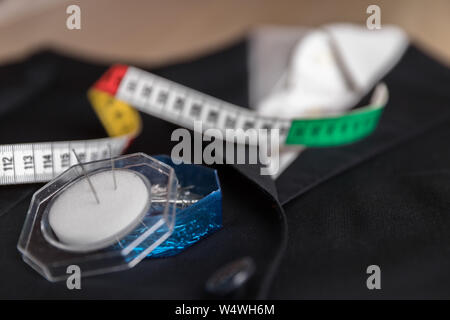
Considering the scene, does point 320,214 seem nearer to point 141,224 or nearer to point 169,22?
point 141,224

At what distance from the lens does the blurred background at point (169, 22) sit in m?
1.42

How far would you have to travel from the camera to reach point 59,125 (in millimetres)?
1044

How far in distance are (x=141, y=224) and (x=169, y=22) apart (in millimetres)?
1081

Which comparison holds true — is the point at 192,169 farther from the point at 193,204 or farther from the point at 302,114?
the point at 302,114

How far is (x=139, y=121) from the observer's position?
1.02m

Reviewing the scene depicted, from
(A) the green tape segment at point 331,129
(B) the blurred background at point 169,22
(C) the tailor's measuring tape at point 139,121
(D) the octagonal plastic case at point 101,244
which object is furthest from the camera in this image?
(B) the blurred background at point 169,22

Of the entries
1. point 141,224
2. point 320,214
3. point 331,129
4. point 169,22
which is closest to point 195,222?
point 141,224

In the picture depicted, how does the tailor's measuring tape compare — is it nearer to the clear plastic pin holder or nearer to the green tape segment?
the green tape segment

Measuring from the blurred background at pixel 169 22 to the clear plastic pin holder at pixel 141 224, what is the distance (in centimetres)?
68

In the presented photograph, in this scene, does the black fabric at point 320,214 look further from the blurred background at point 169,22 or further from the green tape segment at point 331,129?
the blurred background at point 169,22

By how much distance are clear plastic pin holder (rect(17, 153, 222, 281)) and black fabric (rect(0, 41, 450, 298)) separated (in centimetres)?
3

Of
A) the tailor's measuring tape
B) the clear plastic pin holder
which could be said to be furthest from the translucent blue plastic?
the tailor's measuring tape

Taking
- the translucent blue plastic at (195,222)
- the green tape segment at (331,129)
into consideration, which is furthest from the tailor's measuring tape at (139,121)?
the translucent blue plastic at (195,222)
